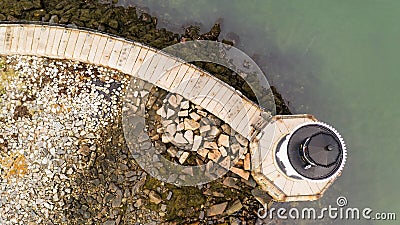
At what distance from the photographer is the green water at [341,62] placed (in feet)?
33.1

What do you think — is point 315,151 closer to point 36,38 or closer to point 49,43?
point 49,43

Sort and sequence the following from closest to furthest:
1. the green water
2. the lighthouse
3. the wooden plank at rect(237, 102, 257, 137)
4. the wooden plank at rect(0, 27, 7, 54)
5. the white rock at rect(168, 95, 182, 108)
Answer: the lighthouse
the wooden plank at rect(237, 102, 257, 137)
the wooden plank at rect(0, 27, 7, 54)
the white rock at rect(168, 95, 182, 108)
the green water

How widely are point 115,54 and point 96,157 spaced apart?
2.49m

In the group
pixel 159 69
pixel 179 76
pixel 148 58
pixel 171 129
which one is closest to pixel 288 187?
pixel 171 129

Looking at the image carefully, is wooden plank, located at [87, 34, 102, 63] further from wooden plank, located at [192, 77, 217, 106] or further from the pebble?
the pebble

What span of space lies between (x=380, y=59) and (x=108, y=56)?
6985mm

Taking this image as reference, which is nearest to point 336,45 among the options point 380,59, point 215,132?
point 380,59

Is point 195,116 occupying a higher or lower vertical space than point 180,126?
higher

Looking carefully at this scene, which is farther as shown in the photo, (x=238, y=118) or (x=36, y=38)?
(x=36, y=38)

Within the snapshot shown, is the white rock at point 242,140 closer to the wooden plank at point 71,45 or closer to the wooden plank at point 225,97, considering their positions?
the wooden plank at point 225,97

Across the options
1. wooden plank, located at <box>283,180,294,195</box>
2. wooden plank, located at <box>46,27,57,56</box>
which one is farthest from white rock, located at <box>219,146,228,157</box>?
wooden plank, located at <box>46,27,57,56</box>

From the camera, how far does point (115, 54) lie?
368 inches

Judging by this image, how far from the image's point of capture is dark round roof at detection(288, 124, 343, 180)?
602 centimetres

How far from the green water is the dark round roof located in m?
3.61
